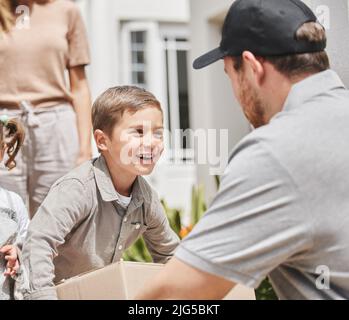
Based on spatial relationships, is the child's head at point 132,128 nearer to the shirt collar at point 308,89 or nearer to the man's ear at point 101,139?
the man's ear at point 101,139

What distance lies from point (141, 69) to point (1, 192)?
3.87 m

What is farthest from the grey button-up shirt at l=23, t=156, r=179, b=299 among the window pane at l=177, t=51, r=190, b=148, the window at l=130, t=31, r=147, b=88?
the window at l=130, t=31, r=147, b=88

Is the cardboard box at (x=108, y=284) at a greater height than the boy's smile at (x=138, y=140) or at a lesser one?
lesser

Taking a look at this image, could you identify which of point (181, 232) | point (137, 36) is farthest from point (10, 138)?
point (137, 36)

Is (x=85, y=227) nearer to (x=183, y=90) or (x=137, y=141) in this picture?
(x=137, y=141)

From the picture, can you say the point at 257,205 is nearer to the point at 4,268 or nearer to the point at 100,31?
the point at 4,268

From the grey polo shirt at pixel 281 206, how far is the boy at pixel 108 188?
14.4 inches

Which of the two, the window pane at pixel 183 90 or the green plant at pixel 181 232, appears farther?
the window pane at pixel 183 90

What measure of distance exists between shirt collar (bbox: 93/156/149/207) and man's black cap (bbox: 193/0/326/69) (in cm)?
39

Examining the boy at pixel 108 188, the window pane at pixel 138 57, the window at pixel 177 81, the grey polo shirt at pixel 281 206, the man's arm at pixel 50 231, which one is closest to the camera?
the grey polo shirt at pixel 281 206

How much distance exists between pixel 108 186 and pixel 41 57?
15.6 inches

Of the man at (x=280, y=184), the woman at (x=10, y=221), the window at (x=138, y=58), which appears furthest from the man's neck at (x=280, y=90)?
the window at (x=138, y=58)

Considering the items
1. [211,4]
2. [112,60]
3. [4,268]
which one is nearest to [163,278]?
[4,268]

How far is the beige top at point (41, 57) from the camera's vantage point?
1467 mm
